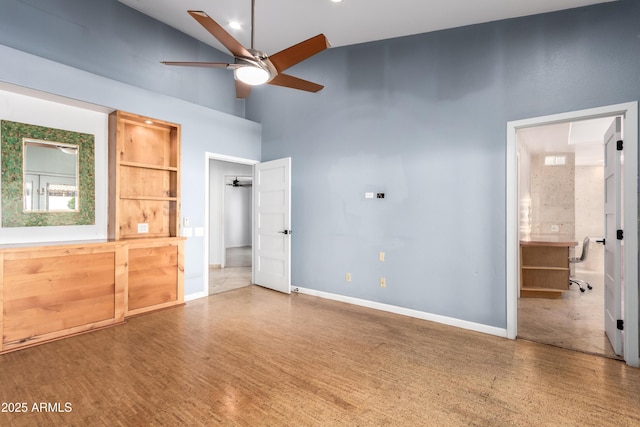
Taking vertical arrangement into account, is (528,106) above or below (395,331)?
above

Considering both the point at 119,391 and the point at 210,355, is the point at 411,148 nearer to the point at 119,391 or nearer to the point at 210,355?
the point at 210,355

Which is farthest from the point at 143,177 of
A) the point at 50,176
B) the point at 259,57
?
the point at 259,57

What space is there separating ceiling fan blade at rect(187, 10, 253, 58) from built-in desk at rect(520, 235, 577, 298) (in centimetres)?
479

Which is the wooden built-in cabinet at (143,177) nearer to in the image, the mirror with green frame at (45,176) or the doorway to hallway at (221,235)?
the mirror with green frame at (45,176)

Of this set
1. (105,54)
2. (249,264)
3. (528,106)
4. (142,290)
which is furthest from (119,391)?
(249,264)

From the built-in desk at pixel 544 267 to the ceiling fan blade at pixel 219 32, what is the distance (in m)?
4.79

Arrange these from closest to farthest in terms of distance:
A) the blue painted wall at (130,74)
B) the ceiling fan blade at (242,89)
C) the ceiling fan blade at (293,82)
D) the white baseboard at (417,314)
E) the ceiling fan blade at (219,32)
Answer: the ceiling fan blade at (219,32) → the ceiling fan blade at (293,82) → the ceiling fan blade at (242,89) → the blue painted wall at (130,74) → the white baseboard at (417,314)

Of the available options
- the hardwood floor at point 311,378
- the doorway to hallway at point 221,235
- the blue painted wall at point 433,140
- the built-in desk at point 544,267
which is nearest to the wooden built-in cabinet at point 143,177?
the doorway to hallway at point 221,235

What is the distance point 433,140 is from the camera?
3.70 meters

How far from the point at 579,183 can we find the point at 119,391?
10.0m

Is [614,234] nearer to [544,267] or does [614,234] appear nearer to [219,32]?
[544,267]

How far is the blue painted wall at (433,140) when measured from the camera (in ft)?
9.67

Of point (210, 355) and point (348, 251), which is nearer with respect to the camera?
point (210, 355)

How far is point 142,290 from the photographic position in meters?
3.90
